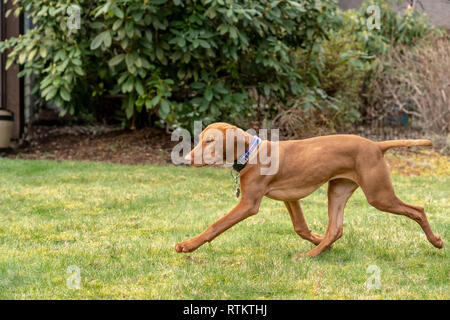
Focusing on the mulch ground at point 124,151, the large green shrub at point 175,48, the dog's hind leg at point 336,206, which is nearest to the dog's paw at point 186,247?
the dog's hind leg at point 336,206

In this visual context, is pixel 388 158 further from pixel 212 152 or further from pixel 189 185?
pixel 212 152

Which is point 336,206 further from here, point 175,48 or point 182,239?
point 175,48

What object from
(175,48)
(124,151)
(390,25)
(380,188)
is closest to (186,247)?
(380,188)

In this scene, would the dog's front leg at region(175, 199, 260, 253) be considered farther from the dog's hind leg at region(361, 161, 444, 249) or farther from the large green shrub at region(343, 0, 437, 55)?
the large green shrub at region(343, 0, 437, 55)

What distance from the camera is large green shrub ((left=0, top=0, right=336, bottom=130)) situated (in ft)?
24.0

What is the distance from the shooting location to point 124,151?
8.83 m

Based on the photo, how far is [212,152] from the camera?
12.0ft

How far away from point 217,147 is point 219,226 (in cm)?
50

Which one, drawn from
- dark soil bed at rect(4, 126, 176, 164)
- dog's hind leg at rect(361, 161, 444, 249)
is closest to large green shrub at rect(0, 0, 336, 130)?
dark soil bed at rect(4, 126, 176, 164)

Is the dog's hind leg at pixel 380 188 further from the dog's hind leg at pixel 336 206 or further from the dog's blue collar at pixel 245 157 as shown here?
the dog's blue collar at pixel 245 157

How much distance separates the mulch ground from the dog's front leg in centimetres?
461

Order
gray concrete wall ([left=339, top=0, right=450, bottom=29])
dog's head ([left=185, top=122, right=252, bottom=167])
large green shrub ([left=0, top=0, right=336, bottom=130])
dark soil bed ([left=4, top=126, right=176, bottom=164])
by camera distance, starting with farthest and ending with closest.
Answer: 1. gray concrete wall ([left=339, top=0, right=450, bottom=29])
2. dark soil bed ([left=4, top=126, right=176, bottom=164])
3. large green shrub ([left=0, top=0, right=336, bottom=130])
4. dog's head ([left=185, top=122, right=252, bottom=167])

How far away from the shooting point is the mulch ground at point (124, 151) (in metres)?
8.36
